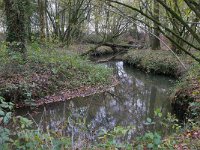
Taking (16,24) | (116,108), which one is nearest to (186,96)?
(116,108)

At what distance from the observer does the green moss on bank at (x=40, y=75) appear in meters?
10.1

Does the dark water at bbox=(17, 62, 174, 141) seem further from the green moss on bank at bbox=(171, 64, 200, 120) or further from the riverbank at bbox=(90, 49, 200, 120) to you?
the riverbank at bbox=(90, 49, 200, 120)

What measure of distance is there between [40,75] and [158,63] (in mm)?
9186

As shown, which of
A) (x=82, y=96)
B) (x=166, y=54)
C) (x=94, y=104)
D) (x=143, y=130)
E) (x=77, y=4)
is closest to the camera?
(x=143, y=130)

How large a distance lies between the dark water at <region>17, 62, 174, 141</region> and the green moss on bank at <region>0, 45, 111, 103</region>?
85 cm

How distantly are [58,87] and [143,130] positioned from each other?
5.03m

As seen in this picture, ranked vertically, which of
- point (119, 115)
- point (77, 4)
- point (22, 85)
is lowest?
point (119, 115)

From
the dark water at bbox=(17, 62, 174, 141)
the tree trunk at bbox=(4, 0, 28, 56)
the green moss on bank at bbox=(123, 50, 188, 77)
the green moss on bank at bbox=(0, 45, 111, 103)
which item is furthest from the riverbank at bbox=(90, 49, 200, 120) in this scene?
the tree trunk at bbox=(4, 0, 28, 56)

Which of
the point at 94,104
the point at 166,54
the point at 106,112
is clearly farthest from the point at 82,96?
the point at 166,54

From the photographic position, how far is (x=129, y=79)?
55.9 ft

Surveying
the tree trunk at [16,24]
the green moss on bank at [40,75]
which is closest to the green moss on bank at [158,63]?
the green moss on bank at [40,75]

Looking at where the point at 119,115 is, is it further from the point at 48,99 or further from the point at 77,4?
the point at 77,4

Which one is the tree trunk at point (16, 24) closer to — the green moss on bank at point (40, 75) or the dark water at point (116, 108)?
the green moss on bank at point (40, 75)

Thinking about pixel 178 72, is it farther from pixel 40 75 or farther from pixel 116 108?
pixel 40 75
